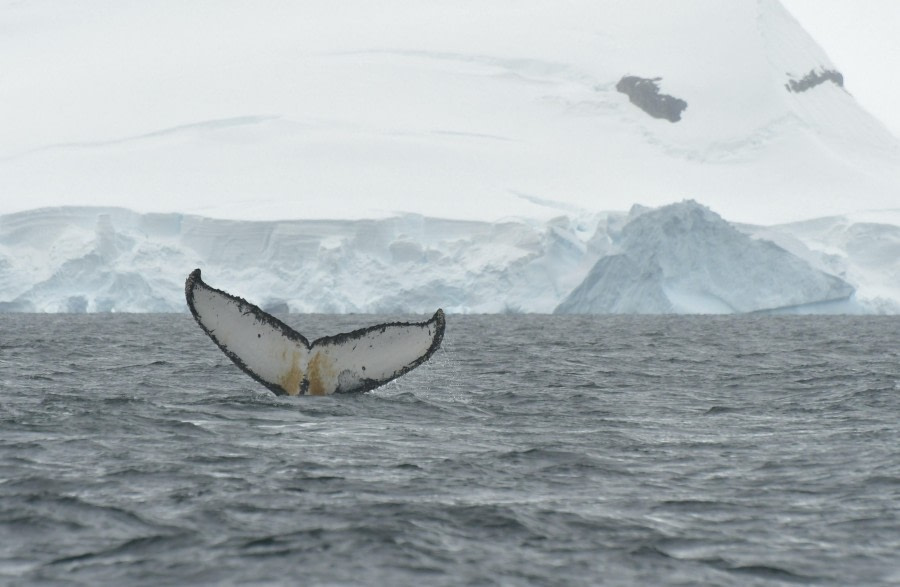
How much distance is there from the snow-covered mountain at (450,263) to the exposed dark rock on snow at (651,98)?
43.6 m

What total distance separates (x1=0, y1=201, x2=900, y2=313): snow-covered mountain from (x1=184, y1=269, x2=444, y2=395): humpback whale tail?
44.3m

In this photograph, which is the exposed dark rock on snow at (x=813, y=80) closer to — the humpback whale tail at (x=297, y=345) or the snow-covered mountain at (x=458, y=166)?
the snow-covered mountain at (x=458, y=166)

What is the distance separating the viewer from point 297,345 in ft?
35.8

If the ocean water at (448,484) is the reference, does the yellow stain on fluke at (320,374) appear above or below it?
above

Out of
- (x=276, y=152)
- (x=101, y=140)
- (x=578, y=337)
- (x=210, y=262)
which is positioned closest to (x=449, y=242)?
(x=210, y=262)

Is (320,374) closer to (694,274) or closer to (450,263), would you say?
(694,274)

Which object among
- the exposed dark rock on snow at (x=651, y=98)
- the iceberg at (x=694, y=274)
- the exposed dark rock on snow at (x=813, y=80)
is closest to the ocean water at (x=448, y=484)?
the iceberg at (x=694, y=274)

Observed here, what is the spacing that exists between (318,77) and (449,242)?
57222 mm

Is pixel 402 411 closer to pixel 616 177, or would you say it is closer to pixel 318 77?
pixel 616 177

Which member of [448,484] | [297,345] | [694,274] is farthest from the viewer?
[694,274]

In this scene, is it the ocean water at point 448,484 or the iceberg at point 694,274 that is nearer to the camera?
the ocean water at point 448,484

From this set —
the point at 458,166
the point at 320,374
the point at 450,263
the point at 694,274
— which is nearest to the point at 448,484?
the point at 320,374

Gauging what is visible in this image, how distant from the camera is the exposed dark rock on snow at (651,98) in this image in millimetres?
112375

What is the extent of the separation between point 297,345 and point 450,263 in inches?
2037
